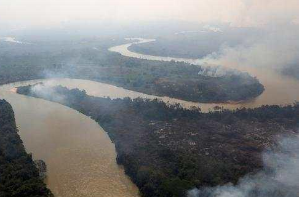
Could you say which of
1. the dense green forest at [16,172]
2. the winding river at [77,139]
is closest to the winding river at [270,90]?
the winding river at [77,139]

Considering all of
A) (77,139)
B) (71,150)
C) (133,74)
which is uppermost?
(133,74)

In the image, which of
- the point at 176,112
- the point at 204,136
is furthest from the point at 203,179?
the point at 176,112

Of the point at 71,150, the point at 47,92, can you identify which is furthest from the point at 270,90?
the point at 71,150

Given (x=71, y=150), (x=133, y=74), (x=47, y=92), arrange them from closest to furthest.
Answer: (x=71, y=150) < (x=47, y=92) < (x=133, y=74)

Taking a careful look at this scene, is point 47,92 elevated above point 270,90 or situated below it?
below

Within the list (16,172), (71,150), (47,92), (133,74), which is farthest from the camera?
(133,74)

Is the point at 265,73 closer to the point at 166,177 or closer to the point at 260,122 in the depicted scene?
the point at 260,122

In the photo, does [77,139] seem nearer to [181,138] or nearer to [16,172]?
[16,172]

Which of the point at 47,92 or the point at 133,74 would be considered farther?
the point at 133,74
